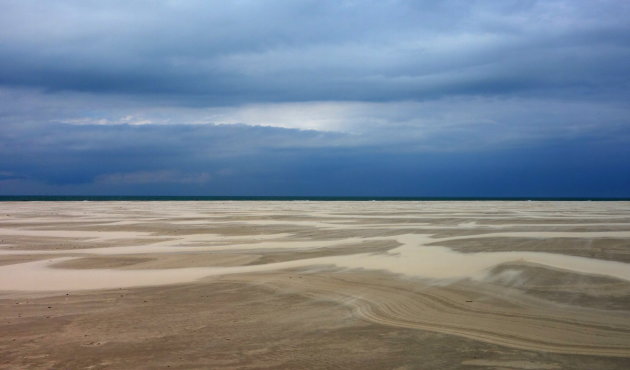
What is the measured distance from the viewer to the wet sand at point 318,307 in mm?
6863

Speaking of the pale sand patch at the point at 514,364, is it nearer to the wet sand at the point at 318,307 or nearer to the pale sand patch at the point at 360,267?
the wet sand at the point at 318,307

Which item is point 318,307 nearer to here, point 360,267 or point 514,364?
point 514,364

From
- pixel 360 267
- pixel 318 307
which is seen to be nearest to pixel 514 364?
pixel 318 307

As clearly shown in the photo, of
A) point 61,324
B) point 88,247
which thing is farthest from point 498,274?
point 88,247

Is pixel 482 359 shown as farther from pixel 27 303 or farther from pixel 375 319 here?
pixel 27 303

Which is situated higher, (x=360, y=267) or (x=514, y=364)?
(x=360, y=267)

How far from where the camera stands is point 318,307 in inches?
382

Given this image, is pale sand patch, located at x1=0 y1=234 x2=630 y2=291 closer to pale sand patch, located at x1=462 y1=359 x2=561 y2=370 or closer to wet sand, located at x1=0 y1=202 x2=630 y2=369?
wet sand, located at x1=0 y1=202 x2=630 y2=369

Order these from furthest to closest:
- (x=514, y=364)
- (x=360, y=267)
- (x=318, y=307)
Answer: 1. (x=360, y=267)
2. (x=318, y=307)
3. (x=514, y=364)

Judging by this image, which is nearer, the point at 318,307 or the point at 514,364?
the point at 514,364

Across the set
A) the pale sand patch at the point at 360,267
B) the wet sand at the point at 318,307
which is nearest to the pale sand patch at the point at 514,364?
the wet sand at the point at 318,307

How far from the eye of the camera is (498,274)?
43.6ft

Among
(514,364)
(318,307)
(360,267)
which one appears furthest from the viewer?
(360,267)

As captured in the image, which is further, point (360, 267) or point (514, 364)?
point (360, 267)
